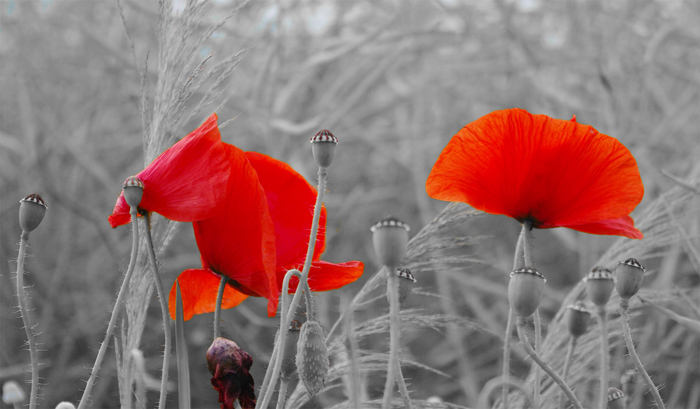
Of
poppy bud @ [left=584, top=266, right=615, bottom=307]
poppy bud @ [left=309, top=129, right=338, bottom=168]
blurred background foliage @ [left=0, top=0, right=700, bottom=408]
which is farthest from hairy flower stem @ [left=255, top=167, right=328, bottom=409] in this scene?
blurred background foliage @ [left=0, top=0, right=700, bottom=408]

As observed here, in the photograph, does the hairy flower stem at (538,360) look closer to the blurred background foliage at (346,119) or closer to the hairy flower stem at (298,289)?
the hairy flower stem at (298,289)

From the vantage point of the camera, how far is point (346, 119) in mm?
1792

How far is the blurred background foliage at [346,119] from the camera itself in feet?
4.57

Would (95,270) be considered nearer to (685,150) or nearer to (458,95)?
Answer: (458,95)

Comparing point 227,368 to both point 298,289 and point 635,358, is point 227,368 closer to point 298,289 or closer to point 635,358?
point 298,289

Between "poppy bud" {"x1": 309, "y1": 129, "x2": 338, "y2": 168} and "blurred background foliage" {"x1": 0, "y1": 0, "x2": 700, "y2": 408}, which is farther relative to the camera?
"blurred background foliage" {"x1": 0, "y1": 0, "x2": 700, "y2": 408}

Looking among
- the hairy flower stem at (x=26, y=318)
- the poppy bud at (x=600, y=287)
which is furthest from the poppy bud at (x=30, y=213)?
the poppy bud at (x=600, y=287)

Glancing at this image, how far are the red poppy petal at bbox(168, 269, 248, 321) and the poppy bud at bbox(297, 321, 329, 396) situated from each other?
0.26 feet

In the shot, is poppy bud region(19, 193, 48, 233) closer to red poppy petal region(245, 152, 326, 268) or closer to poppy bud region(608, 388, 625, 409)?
red poppy petal region(245, 152, 326, 268)

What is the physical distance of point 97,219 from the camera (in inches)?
53.4

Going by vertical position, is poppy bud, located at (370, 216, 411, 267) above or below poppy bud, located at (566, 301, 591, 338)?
above

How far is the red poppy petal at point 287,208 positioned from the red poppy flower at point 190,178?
44mm

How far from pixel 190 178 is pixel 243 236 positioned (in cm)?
3

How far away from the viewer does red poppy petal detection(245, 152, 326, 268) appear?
0.30 metres
